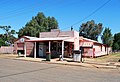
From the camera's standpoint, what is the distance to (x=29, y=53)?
125 ft

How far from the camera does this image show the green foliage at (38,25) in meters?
67.0

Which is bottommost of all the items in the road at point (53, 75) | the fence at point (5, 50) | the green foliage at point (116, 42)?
the road at point (53, 75)

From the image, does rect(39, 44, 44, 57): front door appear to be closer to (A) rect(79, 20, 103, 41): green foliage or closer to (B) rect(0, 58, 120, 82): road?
(B) rect(0, 58, 120, 82): road

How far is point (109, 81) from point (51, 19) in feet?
226

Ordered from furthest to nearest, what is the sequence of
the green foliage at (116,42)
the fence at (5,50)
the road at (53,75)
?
1. the green foliage at (116,42)
2. the fence at (5,50)
3. the road at (53,75)

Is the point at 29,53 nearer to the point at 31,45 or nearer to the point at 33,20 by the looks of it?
the point at 31,45

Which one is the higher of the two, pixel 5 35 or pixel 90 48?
pixel 5 35

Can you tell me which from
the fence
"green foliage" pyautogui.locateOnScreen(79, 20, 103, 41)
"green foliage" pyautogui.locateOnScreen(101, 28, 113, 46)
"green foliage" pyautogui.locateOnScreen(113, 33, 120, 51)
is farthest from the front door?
"green foliage" pyautogui.locateOnScreen(113, 33, 120, 51)

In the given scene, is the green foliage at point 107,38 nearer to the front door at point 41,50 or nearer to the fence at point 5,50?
the fence at point 5,50

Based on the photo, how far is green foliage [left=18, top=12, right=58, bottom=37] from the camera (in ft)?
220

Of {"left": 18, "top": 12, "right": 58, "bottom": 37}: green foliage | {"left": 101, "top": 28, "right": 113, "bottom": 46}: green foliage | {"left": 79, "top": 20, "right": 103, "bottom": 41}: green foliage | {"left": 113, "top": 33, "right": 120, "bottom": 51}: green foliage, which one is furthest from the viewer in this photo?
{"left": 113, "top": 33, "right": 120, "bottom": 51}: green foliage

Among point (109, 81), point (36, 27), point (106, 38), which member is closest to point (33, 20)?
point (36, 27)

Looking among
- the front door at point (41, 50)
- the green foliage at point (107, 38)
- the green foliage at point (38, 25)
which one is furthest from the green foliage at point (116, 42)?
the front door at point (41, 50)

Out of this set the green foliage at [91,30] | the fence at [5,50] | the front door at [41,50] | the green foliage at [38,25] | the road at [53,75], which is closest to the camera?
the road at [53,75]
